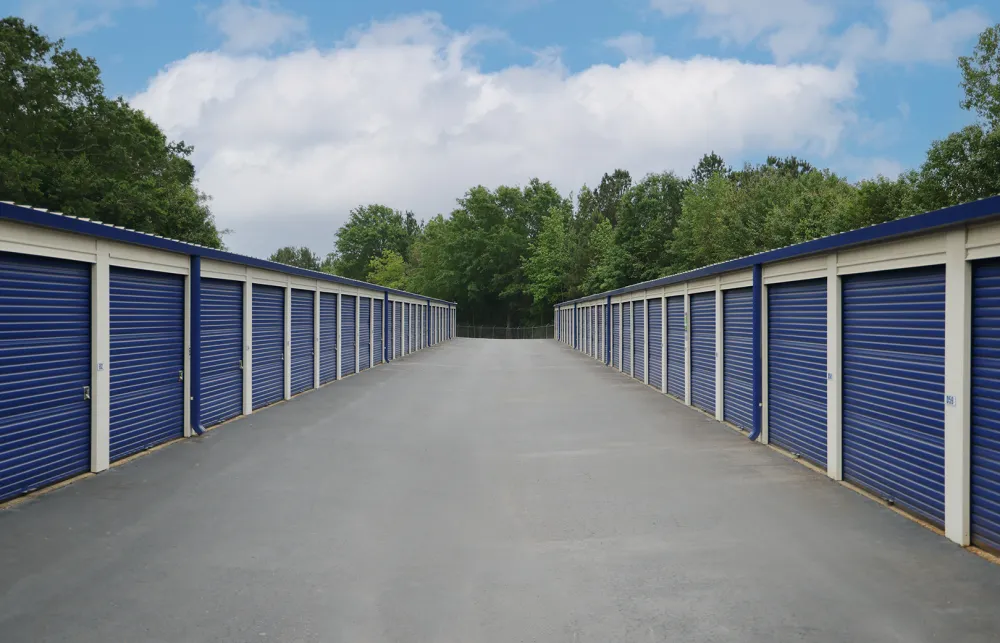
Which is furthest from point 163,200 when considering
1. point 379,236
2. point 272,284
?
point 379,236

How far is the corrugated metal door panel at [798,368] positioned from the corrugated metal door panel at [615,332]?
16.1 m

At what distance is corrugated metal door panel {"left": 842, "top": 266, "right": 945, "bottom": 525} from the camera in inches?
281

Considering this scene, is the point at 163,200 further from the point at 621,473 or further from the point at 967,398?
the point at 967,398

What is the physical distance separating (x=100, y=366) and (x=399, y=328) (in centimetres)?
2546

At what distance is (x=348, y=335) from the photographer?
2438 cm

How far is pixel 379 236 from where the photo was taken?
384ft

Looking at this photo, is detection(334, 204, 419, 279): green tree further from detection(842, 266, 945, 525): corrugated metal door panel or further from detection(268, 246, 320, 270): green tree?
detection(842, 266, 945, 525): corrugated metal door panel

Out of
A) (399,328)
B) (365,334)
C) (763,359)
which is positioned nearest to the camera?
(763,359)

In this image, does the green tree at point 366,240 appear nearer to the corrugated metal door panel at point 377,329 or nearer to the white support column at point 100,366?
the corrugated metal door panel at point 377,329

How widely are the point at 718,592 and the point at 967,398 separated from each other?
3.20 meters

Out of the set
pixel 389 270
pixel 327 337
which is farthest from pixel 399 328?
pixel 389 270

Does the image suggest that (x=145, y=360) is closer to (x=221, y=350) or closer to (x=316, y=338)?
(x=221, y=350)

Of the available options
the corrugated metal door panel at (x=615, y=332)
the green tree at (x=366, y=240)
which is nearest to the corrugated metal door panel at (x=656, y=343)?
the corrugated metal door panel at (x=615, y=332)

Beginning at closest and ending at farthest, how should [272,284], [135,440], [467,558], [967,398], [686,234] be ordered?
[467,558]
[967,398]
[135,440]
[272,284]
[686,234]
